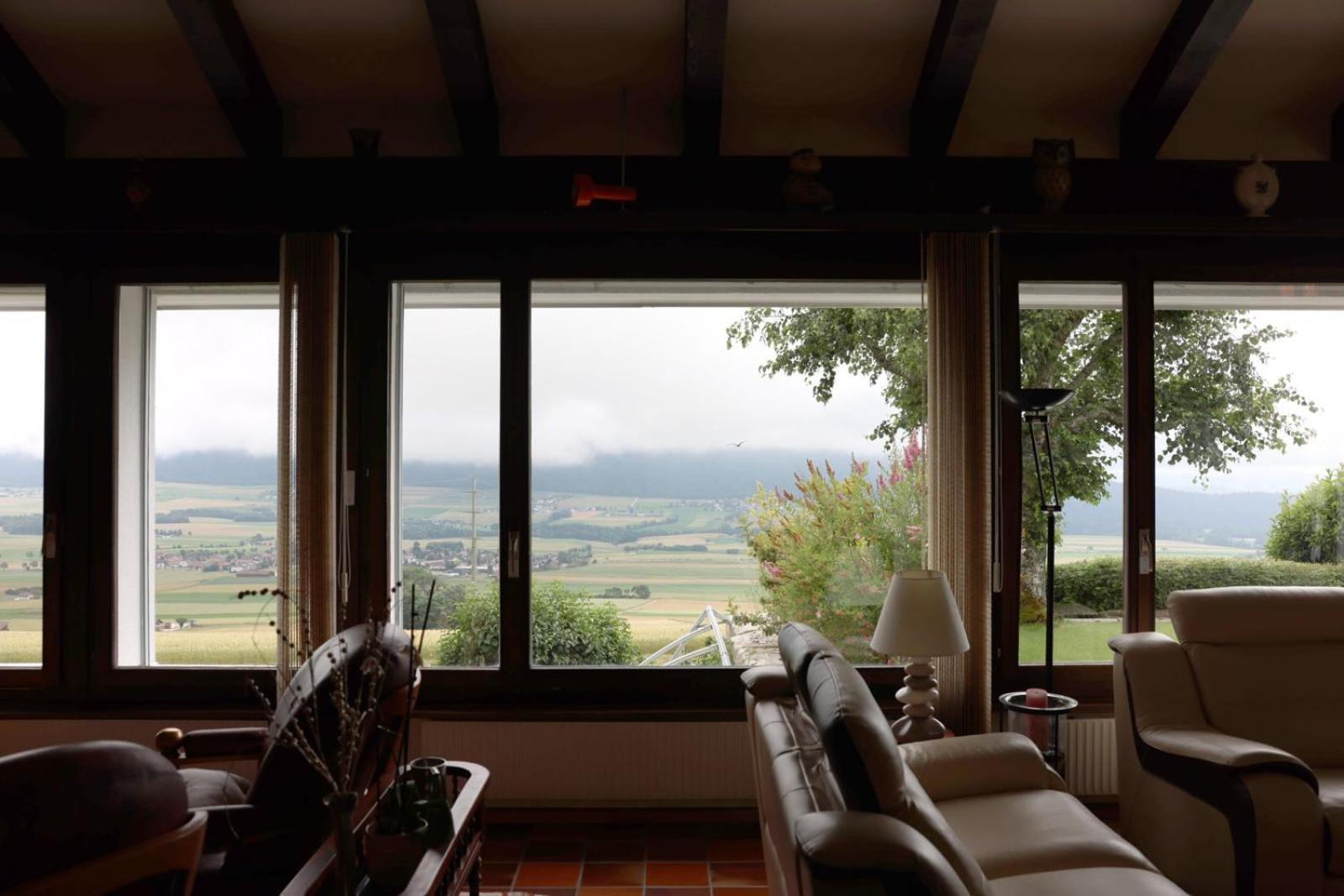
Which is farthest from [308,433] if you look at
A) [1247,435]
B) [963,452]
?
[1247,435]

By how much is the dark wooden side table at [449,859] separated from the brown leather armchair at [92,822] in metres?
0.33

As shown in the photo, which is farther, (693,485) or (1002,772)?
(693,485)

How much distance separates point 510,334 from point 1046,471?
2.38m

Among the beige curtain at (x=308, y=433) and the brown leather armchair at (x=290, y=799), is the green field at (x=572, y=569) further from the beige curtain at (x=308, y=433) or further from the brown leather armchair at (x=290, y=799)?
the brown leather armchair at (x=290, y=799)

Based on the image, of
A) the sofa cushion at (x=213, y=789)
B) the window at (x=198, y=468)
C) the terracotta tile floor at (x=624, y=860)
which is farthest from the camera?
the window at (x=198, y=468)

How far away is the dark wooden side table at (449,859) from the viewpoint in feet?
6.75

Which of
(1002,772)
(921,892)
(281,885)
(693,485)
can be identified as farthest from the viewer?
(693,485)

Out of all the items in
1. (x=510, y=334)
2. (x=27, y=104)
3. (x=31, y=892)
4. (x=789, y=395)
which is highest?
(x=27, y=104)

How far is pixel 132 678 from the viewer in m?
3.99

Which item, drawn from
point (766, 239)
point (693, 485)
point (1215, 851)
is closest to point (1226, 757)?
point (1215, 851)

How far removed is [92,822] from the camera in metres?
1.66

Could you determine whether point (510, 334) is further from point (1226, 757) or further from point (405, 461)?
point (1226, 757)

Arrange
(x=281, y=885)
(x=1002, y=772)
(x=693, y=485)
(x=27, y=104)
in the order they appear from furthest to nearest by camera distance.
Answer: (x=693, y=485), (x=27, y=104), (x=1002, y=772), (x=281, y=885)

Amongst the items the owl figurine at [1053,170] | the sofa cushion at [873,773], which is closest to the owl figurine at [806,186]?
the owl figurine at [1053,170]
